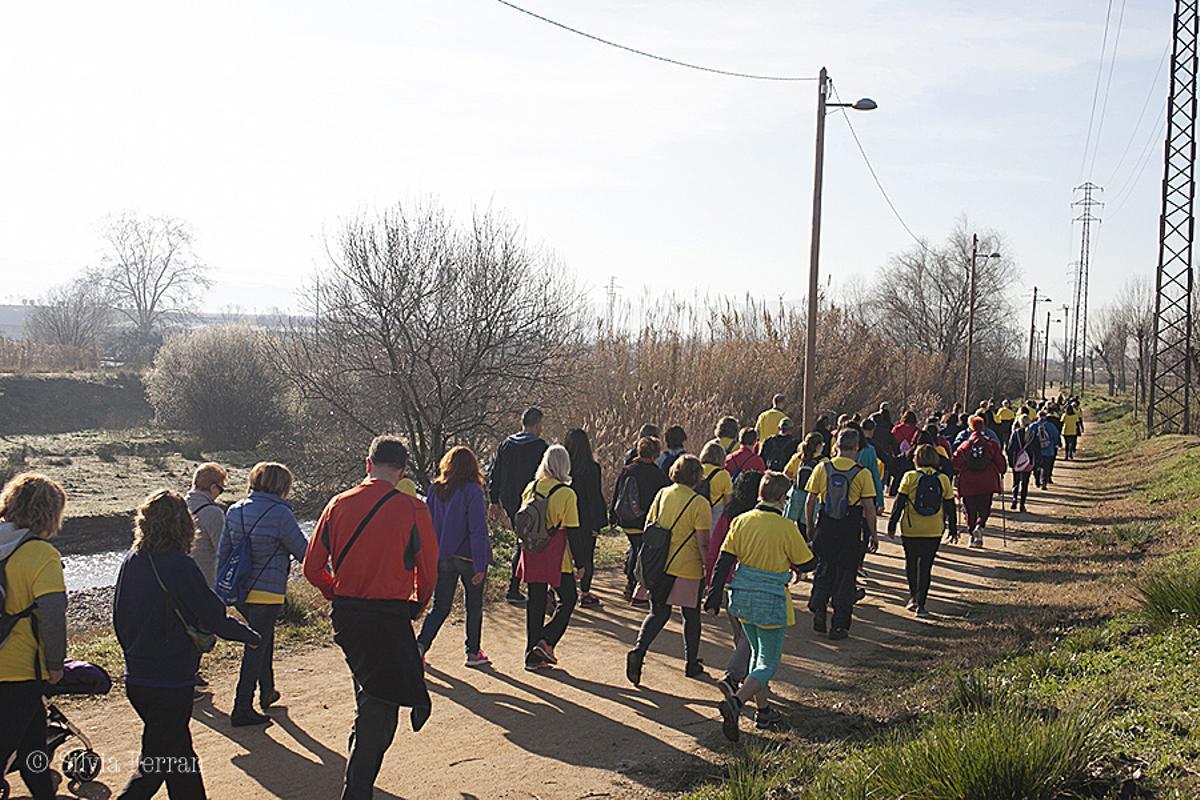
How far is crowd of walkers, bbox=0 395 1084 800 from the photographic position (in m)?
5.41

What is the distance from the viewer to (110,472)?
41.4m

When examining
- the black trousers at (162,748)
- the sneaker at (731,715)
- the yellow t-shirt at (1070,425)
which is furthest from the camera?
the yellow t-shirt at (1070,425)

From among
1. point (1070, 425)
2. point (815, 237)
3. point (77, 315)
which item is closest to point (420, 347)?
point (815, 237)

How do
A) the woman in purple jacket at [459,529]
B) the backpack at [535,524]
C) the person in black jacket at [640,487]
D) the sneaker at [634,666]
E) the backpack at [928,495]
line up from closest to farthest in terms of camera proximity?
the sneaker at [634,666] < the woman in purple jacket at [459,529] < the backpack at [535,524] < the person in black jacket at [640,487] < the backpack at [928,495]

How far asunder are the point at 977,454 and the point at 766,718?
8.35 m

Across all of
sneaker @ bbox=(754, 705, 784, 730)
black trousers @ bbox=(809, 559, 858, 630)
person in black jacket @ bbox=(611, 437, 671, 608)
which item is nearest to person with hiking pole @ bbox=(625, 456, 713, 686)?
sneaker @ bbox=(754, 705, 784, 730)

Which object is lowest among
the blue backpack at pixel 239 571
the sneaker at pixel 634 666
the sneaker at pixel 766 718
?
the sneaker at pixel 766 718

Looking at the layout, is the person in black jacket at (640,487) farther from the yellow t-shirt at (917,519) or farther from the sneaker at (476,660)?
the yellow t-shirt at (917,519)

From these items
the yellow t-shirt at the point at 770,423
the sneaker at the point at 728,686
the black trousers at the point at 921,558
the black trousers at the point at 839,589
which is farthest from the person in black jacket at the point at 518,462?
the yellow t-shirt at the point at 770,423

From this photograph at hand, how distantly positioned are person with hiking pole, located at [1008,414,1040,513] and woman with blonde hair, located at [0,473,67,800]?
17.6 meters

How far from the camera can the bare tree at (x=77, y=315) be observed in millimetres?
90938

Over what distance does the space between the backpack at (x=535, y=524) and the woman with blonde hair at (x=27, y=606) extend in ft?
12.6

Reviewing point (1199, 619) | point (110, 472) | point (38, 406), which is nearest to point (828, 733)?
point (1199, 619)

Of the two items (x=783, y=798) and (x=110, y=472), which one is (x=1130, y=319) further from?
(x=783, y=798)
